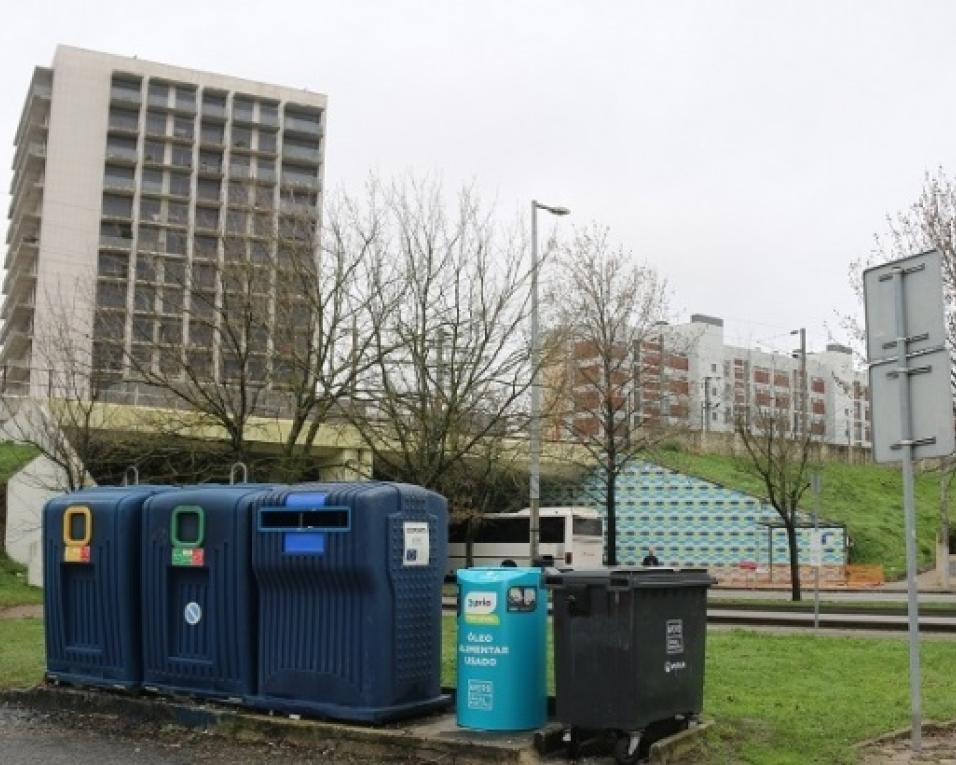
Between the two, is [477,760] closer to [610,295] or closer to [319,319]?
[319,319]

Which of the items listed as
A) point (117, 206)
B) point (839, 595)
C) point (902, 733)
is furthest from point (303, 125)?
point (902, 733)

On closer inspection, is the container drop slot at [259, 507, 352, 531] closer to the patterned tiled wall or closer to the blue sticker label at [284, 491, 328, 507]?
the blue sticker label at [284, 491, 328, 507]

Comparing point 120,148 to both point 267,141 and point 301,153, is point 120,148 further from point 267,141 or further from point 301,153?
point 301,153

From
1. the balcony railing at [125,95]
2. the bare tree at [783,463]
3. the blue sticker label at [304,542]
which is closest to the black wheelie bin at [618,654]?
the blue sticker label at [304,542]

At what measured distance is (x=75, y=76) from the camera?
83438mm

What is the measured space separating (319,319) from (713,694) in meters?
13.7

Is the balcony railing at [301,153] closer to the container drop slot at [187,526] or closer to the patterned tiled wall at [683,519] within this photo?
the patterned tiled wall at [683,519]

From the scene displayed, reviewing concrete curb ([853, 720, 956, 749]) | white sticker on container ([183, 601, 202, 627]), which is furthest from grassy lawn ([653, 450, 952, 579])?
white sticker on container ([183, 601, 202, 627])

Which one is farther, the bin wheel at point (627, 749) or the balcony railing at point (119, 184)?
the balcony railing at point (119, 184)

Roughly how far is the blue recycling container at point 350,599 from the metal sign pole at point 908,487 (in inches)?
126

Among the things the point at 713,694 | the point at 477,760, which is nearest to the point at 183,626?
the point at 477,760

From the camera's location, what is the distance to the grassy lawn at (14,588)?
2558cm

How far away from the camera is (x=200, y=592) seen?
8.09 meters

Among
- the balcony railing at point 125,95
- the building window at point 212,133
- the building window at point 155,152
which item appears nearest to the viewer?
the balcony railing at point 125,95
